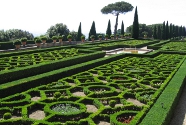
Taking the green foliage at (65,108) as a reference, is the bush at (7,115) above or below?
above

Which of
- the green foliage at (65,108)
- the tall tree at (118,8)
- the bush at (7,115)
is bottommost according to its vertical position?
the green foliage at (65,108)

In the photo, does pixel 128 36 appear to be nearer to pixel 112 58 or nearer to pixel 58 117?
pixel 112 58

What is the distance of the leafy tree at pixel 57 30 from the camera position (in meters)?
46.7

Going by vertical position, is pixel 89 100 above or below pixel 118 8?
below

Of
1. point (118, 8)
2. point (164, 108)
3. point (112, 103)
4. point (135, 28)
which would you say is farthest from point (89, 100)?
point (118, 8)

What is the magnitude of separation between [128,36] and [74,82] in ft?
139

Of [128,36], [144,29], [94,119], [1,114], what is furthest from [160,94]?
[144,29]

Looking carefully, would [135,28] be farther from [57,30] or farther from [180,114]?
[180,114]

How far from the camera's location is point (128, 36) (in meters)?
51.7

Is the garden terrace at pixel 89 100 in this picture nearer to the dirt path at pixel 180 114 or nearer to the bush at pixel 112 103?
the bush at pixel 112 103

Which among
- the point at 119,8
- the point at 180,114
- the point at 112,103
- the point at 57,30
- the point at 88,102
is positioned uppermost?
the point at 119,8

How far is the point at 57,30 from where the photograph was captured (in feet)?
154

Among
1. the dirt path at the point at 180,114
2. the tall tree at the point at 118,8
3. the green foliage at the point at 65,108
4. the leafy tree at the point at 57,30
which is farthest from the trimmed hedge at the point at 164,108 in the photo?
the tall tree at the point at 118,8

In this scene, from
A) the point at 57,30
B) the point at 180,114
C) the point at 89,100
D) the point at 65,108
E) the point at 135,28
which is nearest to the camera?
the point at 65,108
